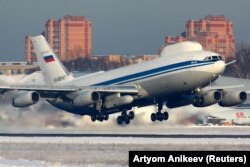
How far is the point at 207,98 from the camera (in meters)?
66.4

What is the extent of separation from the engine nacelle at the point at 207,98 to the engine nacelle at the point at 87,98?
6.85m

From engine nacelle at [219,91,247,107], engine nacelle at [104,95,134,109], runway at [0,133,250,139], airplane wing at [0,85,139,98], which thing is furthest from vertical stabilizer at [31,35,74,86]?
runway at [0,133,250,139]

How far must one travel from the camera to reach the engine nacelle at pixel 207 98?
65.5 metres

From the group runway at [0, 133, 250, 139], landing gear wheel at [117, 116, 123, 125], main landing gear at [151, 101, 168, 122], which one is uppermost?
main landing gear at [151, 101, 168, 122]

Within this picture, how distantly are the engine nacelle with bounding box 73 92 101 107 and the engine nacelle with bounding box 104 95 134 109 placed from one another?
1.22 metres

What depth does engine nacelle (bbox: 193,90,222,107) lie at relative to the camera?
6554cm

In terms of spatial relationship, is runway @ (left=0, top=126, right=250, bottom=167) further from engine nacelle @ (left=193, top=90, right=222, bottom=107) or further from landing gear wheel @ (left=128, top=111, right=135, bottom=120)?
landing gear wheel @ (left=128, top=111, right=135, bottom=120)

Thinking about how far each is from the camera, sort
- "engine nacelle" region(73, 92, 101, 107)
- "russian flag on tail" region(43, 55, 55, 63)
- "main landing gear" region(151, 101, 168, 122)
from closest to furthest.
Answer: "engine nacelle" region(73, 92, 101, 107) → "main landing gear" region(151, 101, 168, 122) → "russian flag on tail" region(43, 55, 55, 63)

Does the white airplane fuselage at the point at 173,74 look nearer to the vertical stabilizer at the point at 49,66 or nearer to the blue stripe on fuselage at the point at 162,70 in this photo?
the blue stripe on fuselage at the point at 162,70


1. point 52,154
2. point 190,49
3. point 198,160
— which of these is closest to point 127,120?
point 190,49

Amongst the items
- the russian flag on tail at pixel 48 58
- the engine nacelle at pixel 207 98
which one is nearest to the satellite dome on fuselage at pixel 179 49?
the engine nacelle at pixel 207 98

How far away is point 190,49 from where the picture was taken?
6844 cm

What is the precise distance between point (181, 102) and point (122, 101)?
4.35 meters

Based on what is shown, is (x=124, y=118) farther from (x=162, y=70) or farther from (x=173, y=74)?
(x=173, y=74)
